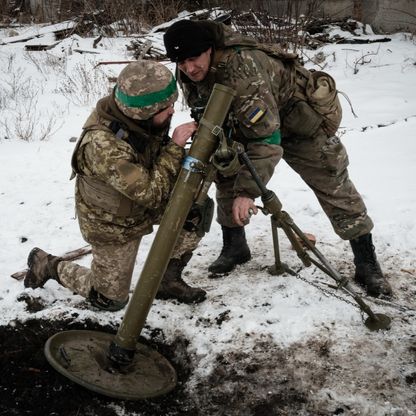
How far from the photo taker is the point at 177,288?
10.3ft

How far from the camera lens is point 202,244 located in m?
4.05

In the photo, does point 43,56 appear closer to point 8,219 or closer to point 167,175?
point 8,219

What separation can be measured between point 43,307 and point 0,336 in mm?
354

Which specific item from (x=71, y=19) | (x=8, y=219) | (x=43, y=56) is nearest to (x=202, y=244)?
(x=8, y=219)

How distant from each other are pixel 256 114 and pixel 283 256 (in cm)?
155

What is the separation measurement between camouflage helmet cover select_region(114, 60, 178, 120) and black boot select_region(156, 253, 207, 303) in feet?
3.79

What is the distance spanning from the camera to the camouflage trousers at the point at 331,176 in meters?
3.12

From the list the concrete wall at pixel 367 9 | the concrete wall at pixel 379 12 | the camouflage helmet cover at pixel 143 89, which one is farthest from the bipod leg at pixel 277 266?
the concrete wall at pixel 379 12

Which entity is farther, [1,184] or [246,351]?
[1,184]

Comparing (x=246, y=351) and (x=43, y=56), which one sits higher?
(x=43, y=56)

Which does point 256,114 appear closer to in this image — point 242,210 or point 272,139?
point 272,139

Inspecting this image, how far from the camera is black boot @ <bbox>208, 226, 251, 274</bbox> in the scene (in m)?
3.57

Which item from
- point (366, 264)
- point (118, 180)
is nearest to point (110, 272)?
point (118, 180)

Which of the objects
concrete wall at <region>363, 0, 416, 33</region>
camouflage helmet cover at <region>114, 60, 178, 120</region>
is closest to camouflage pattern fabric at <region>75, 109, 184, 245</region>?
camouflage helmet cover at <region>114, 60, 178, 120</region>
